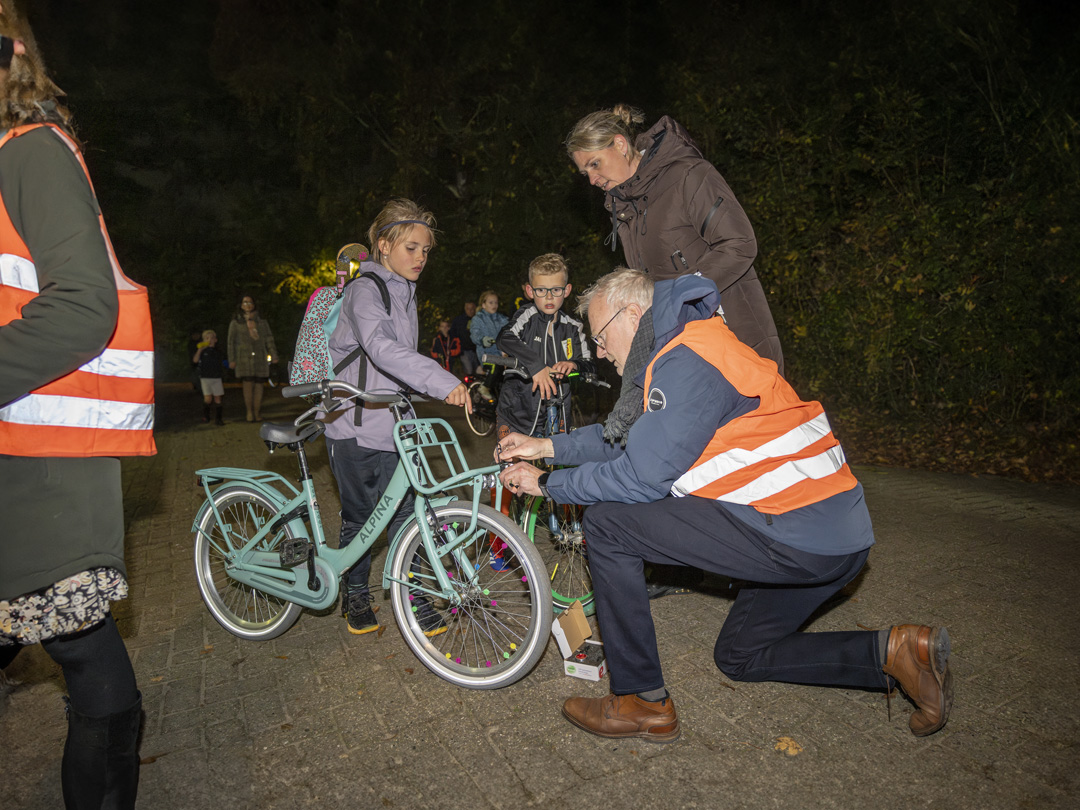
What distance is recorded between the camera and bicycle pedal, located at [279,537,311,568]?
3.49 m

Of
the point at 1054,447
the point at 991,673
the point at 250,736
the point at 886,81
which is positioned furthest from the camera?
the point at 886,81

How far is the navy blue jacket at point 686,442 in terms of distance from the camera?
2.51 metres

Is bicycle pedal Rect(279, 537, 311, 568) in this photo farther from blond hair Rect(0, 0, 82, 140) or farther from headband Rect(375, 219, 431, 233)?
blond hair Rect(0, 0, 82, 140)

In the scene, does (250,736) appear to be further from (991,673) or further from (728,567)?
(991,673)

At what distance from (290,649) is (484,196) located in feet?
40.7

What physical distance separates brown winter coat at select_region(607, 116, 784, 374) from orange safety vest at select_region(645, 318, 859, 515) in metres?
0.87

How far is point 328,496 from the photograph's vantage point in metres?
6.80

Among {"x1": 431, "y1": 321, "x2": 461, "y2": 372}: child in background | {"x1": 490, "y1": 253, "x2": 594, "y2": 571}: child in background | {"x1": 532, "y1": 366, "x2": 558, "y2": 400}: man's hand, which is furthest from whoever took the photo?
{"x1": 431, "y1": 321, "x2": 461, "y2": 372}: child in background

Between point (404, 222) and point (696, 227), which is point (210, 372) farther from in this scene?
point (696, 227)

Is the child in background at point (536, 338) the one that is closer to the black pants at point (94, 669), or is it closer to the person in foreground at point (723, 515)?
the person in foreground at point (723, 515)

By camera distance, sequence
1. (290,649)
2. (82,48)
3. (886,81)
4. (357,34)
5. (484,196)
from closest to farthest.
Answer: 1. (290,649)
2. (886,81)
3. (484,196)
4. (357,34)
5. (82,48)

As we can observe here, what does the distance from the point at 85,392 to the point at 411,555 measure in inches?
68.7

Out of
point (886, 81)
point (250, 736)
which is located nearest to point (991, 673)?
point (250, 736)

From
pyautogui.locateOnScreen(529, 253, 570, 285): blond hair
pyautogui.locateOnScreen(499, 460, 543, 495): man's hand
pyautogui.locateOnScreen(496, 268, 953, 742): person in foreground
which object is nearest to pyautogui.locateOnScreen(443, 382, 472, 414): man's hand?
pyautogui.locateOnScreen(499, 460, 543, 495): man's hand
